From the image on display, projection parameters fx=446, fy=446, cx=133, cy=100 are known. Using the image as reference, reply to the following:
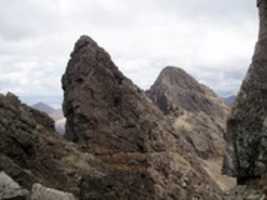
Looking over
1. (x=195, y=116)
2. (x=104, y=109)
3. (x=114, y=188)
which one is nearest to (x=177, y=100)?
(x=195, y=116)

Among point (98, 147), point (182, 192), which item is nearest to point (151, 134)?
point (98, 147)

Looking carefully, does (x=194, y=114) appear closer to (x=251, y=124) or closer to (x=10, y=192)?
(x=10, y=192)

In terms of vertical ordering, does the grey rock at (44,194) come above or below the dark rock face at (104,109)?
below

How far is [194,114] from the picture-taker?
182m

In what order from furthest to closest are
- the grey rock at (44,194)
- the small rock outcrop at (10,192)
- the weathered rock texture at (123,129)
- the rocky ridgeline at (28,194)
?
1. the weathered rock texture at (123,129)
2. the small rock outcrop at (10,192)
3. the rocky ridgeline at (28,194)
4. the grey rock at (44,194)

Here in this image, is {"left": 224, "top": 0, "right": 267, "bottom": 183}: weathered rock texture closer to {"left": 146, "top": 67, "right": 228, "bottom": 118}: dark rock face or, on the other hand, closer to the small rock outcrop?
the small rock outcrop

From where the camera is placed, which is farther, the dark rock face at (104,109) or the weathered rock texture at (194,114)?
the weathered rock texture at (194,114)

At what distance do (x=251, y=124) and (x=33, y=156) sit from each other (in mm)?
38366

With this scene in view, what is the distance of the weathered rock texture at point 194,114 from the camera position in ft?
534

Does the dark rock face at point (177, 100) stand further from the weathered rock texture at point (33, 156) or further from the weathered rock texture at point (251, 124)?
the weathered rock texture at point (251, 124)

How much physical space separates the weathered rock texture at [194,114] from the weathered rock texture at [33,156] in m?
97.2

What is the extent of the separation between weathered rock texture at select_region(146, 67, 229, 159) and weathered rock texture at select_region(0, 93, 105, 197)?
97192mm

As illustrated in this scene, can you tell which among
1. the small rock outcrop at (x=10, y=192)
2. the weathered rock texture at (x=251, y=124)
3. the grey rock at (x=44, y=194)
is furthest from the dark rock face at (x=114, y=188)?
the weathered rock texture at (x=251, y=124)

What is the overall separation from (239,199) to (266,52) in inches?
224
